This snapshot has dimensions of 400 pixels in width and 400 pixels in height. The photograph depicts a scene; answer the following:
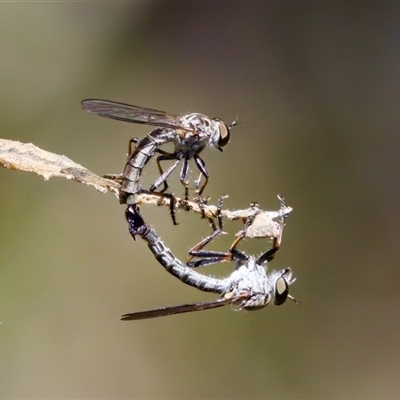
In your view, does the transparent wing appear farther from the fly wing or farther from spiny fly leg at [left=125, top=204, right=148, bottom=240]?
the fly wing

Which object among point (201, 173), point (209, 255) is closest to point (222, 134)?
point (201, 173)

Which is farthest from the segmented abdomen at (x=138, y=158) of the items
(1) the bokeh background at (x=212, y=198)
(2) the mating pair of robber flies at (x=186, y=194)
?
(1) the bokeh background at (x=212, y=198)

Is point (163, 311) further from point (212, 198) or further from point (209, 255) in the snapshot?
point (212, 198)

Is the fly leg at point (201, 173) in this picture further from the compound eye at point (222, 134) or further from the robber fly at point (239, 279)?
the robber fly at point (239, 279)

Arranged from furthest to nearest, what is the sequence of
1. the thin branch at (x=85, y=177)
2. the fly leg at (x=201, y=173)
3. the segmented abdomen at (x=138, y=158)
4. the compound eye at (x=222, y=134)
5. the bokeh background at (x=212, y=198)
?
the bokeh background at (x=212, y=198) → the compound eye at (x=222, y=134) → the fly leg at (x=201, y=173) → the segmented abdomen at (x=138, y=158) → the thin branch at (x=85, y=177)

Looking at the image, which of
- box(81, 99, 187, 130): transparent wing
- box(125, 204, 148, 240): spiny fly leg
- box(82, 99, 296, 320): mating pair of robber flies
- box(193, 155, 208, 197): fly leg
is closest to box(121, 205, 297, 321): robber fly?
box(82, 99, 296, 320): mating pair of robber flies

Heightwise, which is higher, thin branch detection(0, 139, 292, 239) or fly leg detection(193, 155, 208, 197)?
fly leg detection(193, 155, 208, 197)
